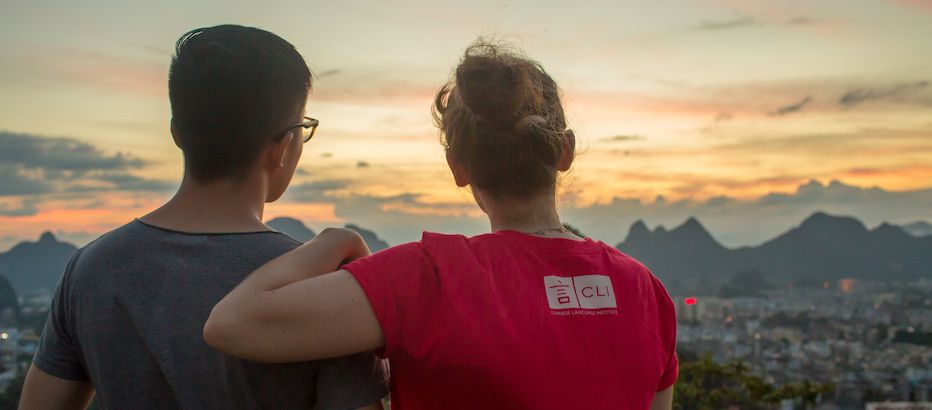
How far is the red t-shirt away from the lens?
6.02ft

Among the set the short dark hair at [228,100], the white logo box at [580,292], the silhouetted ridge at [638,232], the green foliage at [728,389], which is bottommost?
the green foliage at [728,389]

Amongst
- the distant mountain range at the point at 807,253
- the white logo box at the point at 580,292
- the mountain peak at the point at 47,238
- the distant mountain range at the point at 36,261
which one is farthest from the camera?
the distant mountain range at the point at 807,253

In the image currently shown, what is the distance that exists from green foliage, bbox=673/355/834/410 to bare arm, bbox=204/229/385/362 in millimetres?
7018

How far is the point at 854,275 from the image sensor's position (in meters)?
36.9

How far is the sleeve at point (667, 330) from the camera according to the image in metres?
2.17

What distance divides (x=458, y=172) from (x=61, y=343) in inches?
39.7

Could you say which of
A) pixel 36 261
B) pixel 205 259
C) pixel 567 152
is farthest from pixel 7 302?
pixel 567 152

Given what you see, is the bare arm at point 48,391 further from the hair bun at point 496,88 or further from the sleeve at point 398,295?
the hair bun at point 496,88

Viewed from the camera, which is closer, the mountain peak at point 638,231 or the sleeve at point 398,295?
the sleeve at point 398,295

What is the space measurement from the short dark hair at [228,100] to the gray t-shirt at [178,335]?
0.17 metres

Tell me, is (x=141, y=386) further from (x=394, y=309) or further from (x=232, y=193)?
(x=394, y=309)

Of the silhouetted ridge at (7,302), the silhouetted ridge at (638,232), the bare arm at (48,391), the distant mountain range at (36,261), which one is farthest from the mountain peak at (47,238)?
the silhouetted ridge at (638,232)

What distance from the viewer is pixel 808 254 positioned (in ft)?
133

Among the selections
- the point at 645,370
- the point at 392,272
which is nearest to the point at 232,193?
the point at 392,272
